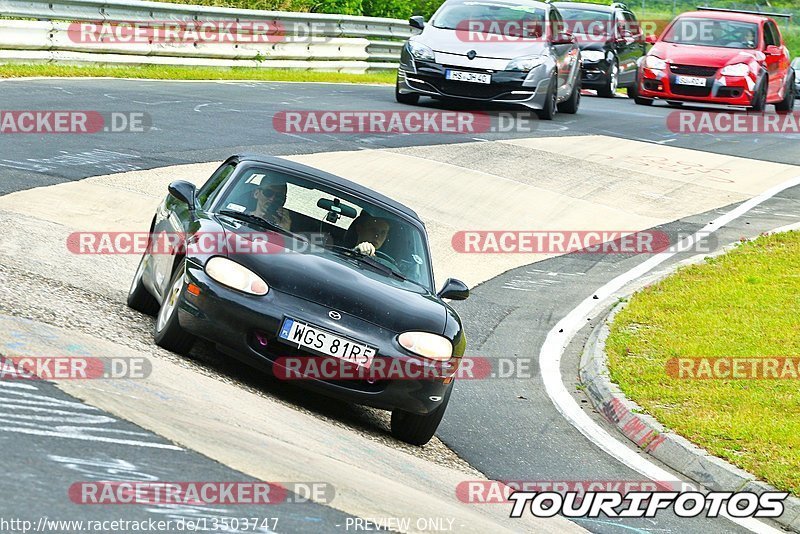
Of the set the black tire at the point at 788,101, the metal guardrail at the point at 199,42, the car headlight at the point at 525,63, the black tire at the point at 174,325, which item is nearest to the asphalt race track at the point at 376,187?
the black tire at the point at 174,325

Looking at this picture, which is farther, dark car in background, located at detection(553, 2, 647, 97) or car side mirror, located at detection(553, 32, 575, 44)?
dark car in background, located at detection(553, 2, 647, 97)

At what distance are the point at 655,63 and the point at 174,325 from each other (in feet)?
62.9

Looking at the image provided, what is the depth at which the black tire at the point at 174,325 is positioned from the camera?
7480 millimetres

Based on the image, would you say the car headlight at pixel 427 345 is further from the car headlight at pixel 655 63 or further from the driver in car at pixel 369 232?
the car headlight at pixel 655 63

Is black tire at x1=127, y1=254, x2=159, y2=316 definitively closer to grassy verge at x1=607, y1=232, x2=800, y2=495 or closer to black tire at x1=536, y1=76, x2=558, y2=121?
grassy verge at x1=607, y1=232, x2=800, y2=495

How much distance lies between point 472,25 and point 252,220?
14.2 meters

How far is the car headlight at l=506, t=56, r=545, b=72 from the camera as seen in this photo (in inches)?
826

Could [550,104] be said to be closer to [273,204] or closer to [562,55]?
[562,55]

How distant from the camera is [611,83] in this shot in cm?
3073

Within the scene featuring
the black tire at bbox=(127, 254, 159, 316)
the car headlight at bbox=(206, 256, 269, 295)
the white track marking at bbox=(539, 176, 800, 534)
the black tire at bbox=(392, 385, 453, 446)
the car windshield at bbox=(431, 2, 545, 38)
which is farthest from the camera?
the car windshield at bbox=(431, 2, 545, 38)

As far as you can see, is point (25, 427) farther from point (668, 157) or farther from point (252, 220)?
point (668, 157)

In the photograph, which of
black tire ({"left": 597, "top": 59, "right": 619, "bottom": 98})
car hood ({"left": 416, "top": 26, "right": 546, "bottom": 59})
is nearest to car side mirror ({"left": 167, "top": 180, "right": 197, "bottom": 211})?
car hood ({"left": 416, "top": 26, "right": 546, "bottom": 59})

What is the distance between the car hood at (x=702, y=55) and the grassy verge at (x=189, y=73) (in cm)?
636

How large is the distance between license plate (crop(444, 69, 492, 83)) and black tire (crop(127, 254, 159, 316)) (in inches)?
497
